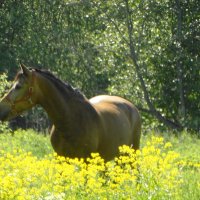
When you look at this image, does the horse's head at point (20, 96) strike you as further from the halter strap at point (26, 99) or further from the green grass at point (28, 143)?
the green grass at point (28, 143)

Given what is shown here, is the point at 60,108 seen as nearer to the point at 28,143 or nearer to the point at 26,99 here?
the point at 26,99

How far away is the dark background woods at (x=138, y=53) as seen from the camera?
1145 inches

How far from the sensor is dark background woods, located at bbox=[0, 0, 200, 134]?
95.4 feet

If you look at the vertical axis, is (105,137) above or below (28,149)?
above

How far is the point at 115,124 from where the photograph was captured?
13.0 meters

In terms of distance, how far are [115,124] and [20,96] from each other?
166cm

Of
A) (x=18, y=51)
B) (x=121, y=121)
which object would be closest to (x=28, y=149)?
(x=121, y=121)

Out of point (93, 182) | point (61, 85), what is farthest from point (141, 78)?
point (93, 182)

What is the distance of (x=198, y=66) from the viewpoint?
2891cm

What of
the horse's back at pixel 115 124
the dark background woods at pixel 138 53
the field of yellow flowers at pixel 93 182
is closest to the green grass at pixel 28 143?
the horse's back at pixel 115 124

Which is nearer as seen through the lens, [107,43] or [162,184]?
[162,184]

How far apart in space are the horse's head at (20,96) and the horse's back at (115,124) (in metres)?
1.06

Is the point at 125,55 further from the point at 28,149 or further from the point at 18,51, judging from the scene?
the point at 28,149

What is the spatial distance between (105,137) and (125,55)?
18.0m
